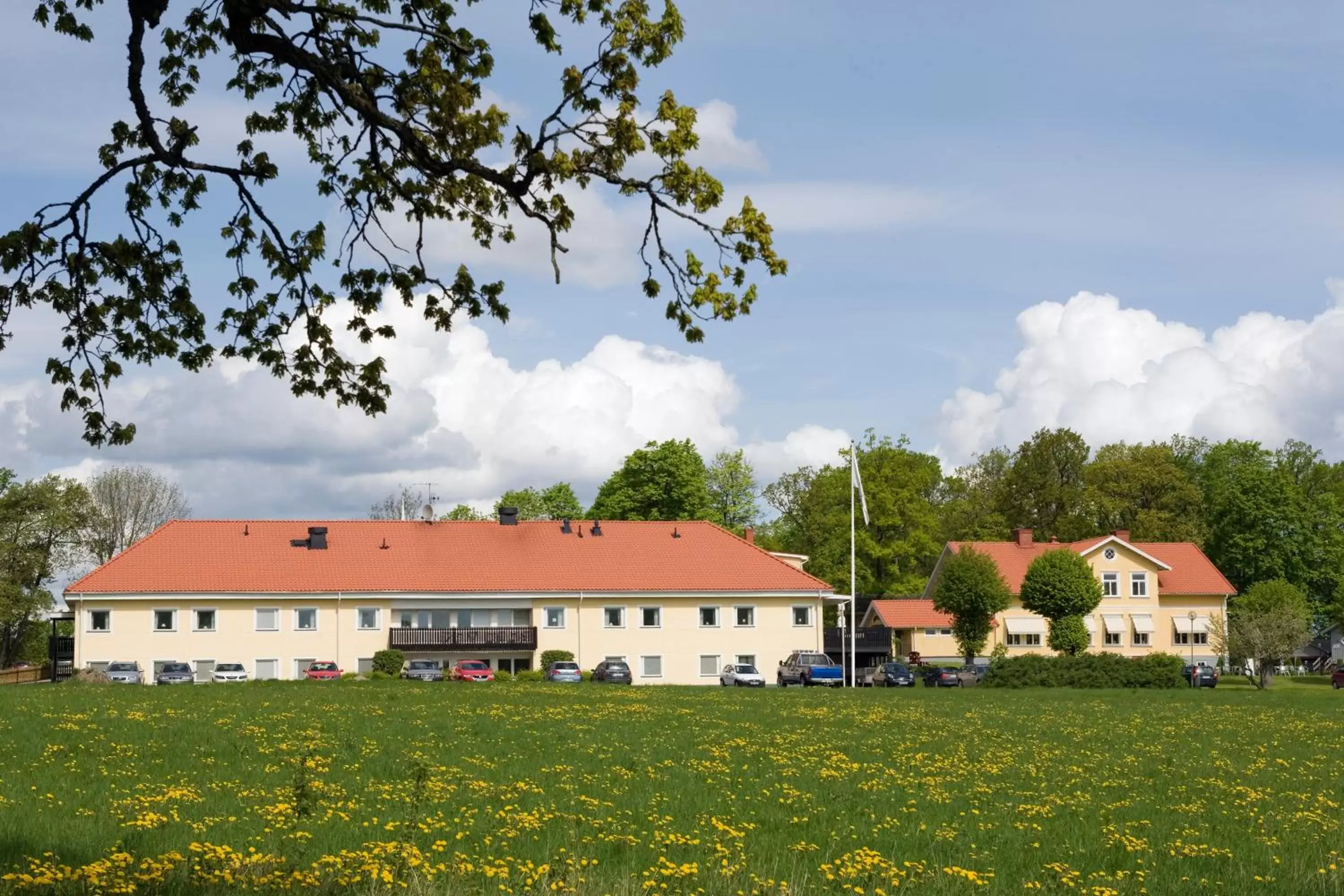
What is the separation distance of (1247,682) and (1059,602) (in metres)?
15.4

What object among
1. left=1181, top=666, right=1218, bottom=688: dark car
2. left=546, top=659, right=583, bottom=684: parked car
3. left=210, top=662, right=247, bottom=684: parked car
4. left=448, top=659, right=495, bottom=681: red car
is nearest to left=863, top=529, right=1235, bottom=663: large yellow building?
left=1181, top=666, right=1218, bottom=688: dark car

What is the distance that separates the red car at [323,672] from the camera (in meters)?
62.0

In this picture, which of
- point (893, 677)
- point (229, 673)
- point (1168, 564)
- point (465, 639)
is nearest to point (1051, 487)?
point (1168, 564)

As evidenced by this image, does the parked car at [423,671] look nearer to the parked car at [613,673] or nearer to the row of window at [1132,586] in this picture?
the parked car at [613,673]

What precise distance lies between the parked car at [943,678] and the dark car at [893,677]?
0.84 m

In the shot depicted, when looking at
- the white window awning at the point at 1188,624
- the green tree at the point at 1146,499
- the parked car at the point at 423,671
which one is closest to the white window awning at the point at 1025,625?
the white window awning at the point at 1188,624

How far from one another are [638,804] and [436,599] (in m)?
56.6

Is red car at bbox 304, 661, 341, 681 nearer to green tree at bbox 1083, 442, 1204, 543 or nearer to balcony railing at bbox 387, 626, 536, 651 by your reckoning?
balcony railing at bbox 387, 626, 536, 651

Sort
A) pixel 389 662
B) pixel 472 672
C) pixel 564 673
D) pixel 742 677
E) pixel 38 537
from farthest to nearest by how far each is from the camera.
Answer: pixel 38 537
pixel 742 677
pixel 389 662
pixel 472 672
pixel 564 673

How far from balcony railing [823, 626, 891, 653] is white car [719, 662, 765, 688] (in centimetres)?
2277

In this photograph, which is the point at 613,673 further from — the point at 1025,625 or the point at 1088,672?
the point at 1025,625

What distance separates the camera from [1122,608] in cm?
9662

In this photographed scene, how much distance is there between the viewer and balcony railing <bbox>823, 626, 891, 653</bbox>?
91.9 metres

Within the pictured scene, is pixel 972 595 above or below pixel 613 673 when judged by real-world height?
above
